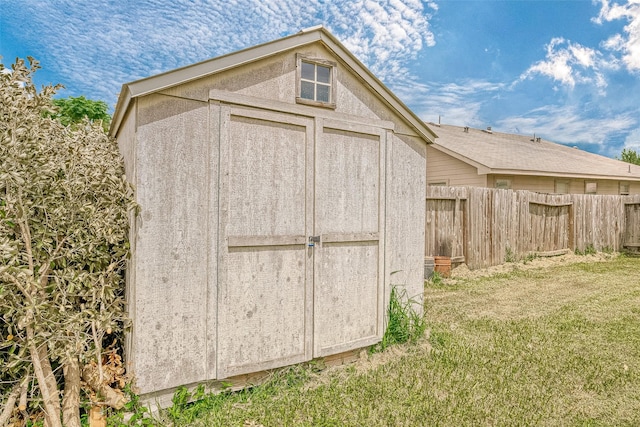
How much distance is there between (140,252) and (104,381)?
1066mm

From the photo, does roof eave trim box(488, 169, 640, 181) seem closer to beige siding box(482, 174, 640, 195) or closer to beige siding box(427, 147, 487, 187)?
beige siding box(482, 174, 640, 195)

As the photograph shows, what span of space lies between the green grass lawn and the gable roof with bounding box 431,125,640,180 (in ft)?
23.8

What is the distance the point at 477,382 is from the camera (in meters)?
3.41

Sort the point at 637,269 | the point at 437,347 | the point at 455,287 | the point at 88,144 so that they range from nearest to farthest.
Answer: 1. the point at 88,144
2. the point at 437,347
3. the point at 455,287
4. the point at 637,269

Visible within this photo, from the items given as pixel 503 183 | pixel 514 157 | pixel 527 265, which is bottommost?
pixel 527 265

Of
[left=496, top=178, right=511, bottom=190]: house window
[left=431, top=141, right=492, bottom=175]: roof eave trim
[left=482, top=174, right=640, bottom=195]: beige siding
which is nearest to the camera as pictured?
[left=431, top=141, right=492, bottom=175]: roof eave trim

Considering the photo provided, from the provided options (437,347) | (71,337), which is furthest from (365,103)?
(71,337)

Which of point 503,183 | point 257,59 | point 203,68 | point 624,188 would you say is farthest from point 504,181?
point 203,68

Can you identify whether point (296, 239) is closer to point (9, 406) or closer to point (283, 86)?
point (283, 86)

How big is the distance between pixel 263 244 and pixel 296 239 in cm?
33

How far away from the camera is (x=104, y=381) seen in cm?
281

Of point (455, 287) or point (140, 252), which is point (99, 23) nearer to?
point (140, 252)

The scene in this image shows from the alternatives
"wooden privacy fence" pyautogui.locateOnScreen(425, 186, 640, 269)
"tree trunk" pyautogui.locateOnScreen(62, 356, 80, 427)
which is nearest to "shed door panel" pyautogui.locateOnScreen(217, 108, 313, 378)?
"tree trunk" pyautogui.locateOnScreen(62, 356, 80, 427)

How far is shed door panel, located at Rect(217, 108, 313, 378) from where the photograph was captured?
3074 mm
